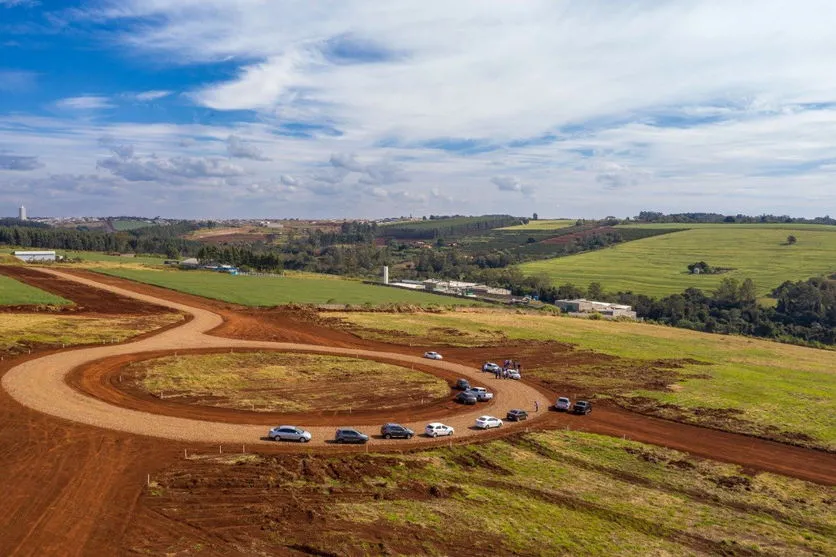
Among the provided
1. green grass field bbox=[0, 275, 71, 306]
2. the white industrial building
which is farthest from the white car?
the white industrial building

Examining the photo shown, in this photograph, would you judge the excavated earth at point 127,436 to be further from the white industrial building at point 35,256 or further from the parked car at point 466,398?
the white industrial building at point 35,256

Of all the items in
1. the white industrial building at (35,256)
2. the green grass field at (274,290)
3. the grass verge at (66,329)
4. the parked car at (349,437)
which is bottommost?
the parked car at (349,437)

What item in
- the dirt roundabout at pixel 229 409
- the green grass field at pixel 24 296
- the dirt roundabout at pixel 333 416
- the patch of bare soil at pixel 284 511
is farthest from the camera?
the green grass field at pixel 24 296

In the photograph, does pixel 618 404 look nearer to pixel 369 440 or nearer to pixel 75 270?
pixel 369 440

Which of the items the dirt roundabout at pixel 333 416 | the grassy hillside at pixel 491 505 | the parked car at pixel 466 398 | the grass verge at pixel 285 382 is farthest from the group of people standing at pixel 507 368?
the grassy hillside at pixel 491 505

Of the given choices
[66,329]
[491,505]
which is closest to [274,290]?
[66,329]

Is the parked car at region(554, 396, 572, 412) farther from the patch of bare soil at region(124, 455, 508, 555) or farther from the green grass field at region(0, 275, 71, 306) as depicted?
the green grass field at region(0, 275, 71, 306)
